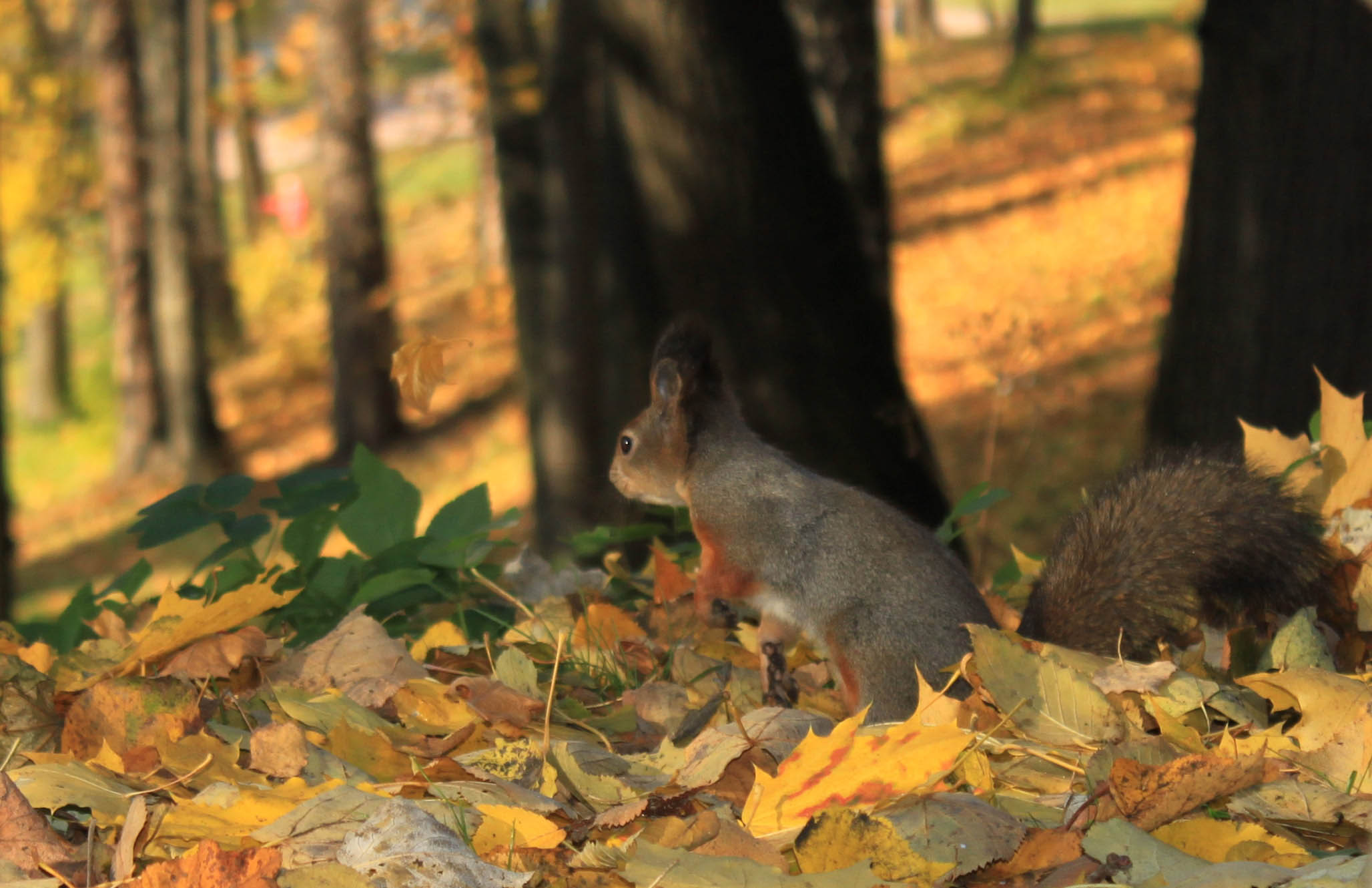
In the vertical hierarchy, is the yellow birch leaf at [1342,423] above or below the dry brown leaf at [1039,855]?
above

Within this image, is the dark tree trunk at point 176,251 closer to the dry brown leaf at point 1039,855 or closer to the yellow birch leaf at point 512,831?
the yellow birch leaf at point 512,831

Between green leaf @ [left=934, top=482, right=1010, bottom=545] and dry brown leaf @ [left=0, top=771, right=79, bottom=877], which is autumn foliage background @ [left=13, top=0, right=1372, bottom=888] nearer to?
dry brown leaf @ [left=0, top=771, right=79, bottom=877]

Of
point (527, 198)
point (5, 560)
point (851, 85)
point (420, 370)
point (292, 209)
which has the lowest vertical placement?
point (292, 209)

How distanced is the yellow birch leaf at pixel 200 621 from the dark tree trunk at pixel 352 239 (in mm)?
12284

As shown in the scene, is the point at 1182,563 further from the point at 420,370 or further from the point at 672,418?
the point at 420,370

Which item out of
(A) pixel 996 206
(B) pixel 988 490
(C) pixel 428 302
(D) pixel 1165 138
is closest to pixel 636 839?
(B) pixel 988 490

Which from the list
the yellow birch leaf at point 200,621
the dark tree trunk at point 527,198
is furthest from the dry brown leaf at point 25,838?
the dark tree trunk at point 527,198

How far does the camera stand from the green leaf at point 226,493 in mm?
2564

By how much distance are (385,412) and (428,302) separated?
5.25 meters

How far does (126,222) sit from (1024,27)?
12.6 m

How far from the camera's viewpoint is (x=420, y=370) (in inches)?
93.5

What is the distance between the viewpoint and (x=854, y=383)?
5.36 meters

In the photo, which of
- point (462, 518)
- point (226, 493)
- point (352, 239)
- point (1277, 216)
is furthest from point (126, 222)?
point (462, 518)

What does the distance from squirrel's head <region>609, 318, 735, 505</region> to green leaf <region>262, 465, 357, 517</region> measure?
55 centimetres
